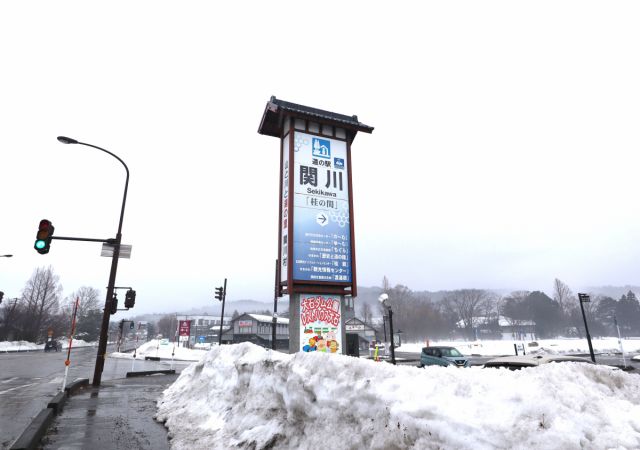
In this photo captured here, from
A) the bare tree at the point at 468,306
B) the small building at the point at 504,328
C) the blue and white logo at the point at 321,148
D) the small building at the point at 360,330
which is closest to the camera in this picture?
the blue and white logo at the point at 321,148

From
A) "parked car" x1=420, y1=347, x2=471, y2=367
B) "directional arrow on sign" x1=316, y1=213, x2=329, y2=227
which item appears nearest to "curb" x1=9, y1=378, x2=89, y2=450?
"directional arrow on sign" x1=316, y1=213, x2=329, y2=227

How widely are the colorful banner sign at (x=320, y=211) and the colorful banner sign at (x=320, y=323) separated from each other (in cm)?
87

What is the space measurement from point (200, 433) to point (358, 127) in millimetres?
14047

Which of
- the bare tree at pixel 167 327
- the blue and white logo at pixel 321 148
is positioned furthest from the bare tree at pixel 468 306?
the blue and white logo at pixel 321 148

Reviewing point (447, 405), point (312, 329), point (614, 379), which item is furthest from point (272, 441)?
point (312, 329)

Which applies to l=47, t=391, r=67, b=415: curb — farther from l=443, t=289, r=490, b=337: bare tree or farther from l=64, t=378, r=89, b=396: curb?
l=443, t=289, r=490, b=337: bare tree

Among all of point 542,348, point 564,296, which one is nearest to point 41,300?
point 542,348

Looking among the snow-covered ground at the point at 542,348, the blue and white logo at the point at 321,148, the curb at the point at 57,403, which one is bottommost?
the snow-covered ground at the point at 542,348

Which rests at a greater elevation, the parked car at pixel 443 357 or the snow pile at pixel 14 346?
the parked car at pixel 443 357

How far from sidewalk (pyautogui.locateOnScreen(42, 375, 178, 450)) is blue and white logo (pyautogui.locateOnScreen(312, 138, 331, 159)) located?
11.3 metres

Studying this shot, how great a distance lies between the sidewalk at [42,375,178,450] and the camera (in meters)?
6.59

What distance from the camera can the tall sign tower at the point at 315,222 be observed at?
1409cm

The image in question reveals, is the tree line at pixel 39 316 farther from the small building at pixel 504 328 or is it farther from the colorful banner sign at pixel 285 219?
the small building at pixel 504 328

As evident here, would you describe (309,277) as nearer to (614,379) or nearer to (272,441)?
(272,441)
